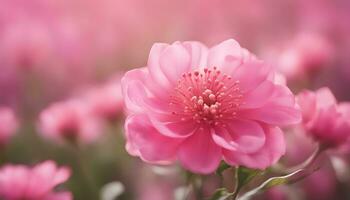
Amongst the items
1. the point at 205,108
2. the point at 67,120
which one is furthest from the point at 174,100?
the point at 67,120

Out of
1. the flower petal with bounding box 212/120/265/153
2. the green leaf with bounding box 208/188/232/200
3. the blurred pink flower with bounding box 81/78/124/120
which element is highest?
the flower petal with bounding box 212/120/265/153

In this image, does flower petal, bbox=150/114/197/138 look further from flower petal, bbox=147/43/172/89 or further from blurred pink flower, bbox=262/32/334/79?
blurred pink flower, bbox=262/32/334/79

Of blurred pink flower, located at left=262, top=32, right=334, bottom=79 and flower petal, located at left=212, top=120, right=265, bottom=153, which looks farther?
blurred pink flower, located at left=262, top=32, right=334, bottom=79

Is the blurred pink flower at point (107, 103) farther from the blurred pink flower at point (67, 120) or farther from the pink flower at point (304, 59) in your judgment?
the pink flower at point (304, 59)

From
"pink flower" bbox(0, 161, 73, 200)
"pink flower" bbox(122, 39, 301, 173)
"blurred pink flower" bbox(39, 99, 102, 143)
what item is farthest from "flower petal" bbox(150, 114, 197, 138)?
"blurred pink flower" bbox(39, 99, 102, 143)

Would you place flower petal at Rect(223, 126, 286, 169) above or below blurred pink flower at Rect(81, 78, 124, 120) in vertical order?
above

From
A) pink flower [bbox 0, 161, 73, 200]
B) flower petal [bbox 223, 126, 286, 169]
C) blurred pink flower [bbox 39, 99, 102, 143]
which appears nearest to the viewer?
flower petal [bbox 223, 126, 286, 169]

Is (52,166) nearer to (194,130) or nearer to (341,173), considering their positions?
(194,130)
